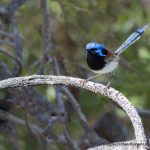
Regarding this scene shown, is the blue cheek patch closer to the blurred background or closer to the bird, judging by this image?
the bird

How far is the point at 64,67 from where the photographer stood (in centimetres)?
357

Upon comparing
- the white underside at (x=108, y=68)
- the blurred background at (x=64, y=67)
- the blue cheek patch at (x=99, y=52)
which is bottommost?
the white underside at (x=108, y=68)

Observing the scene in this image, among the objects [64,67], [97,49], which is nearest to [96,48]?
[97,49]

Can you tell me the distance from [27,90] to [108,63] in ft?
2.72

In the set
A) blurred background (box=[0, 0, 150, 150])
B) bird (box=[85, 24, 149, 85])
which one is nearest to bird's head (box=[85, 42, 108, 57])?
bird (box=[85, 24, 149, 85])

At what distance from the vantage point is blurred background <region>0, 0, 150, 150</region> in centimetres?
321

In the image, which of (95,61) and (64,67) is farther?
(64,67)

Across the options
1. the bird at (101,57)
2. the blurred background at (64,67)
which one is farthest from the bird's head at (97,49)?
the blurred background at (64,67)

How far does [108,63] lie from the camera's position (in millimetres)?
2441

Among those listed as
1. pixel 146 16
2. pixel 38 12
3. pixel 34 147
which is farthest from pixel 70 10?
pixel 146 16

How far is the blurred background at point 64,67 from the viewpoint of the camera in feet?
10.5

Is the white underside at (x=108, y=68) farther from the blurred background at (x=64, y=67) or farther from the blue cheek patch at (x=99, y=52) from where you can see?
the blurred background at (x=64, y=67)

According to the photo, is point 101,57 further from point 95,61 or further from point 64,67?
point 64,67

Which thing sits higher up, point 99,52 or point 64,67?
point 64,67
